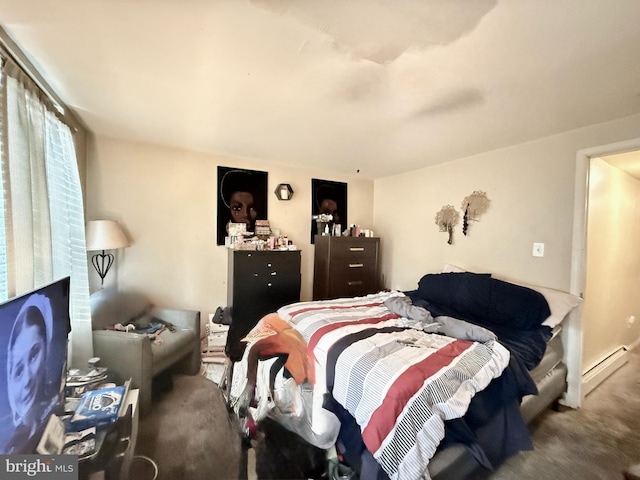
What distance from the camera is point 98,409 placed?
3.60 feet

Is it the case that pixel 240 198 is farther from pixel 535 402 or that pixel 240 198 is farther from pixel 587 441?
pixel 587 441

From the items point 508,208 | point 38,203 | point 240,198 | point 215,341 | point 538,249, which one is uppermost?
point 240,198

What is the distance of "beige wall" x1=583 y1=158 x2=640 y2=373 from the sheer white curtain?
11.3 ft

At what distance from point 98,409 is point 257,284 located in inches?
60.6

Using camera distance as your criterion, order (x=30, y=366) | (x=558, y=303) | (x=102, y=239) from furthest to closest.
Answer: (x=102, y=239) < (x=558, y=303) < (x=30, y=366)

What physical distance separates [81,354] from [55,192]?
100 cm

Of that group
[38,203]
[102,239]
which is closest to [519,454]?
[38,203]

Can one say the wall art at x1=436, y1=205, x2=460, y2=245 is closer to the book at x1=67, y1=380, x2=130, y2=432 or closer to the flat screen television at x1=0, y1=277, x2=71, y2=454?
the book at x1=67, y1=380, x2=130, y2=432

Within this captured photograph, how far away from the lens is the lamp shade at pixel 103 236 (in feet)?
6.61

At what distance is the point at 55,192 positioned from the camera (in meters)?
1.46

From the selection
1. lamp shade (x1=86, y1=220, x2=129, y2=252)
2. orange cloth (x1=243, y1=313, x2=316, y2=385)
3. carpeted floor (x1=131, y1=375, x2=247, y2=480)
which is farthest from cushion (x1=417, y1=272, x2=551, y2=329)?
lamp shade (x1=86, y1=220, x2=129, y2=252)

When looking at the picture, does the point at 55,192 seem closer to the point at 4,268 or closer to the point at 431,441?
the point at 4,268

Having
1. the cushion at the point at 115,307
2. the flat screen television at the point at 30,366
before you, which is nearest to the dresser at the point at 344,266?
the cushion at the point at 115,307

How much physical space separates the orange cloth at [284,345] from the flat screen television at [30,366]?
2.90ft
